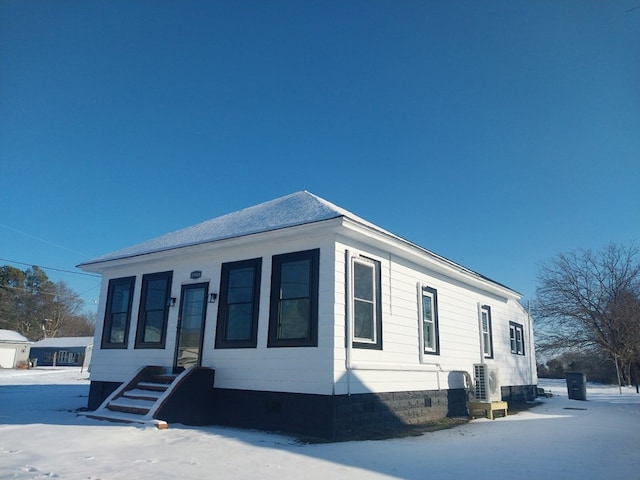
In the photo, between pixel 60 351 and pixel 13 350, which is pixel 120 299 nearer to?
pixel 13 350

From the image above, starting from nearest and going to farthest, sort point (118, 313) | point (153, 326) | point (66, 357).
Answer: point (153, 326) < point (118, 313) < point (66, 357)

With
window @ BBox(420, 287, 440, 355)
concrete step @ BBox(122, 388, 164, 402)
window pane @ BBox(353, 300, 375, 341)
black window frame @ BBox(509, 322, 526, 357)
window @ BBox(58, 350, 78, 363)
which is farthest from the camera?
window @ BBox(58, 350, 78, 363)

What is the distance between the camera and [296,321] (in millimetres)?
7832

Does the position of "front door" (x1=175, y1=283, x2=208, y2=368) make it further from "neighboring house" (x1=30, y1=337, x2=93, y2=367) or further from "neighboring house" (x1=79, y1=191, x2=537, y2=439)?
"neighboring house" (x1=30, y1=337, x2=93, y2=367)

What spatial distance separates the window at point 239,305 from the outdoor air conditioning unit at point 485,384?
6101 mm

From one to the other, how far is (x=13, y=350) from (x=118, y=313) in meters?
37.7

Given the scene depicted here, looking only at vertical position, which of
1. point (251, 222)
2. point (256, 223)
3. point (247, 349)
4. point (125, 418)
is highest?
point (251, 222)

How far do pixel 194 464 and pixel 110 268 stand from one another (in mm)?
7690

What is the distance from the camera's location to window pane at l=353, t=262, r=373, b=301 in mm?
8159

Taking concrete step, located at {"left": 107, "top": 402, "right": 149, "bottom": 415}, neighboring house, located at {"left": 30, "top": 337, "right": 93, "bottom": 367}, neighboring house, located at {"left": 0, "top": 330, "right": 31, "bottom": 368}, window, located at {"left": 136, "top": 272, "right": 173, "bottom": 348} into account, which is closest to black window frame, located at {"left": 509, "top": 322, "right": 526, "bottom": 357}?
window, located at {"left": 136, "top": 272, "right": 173, "bottom": 348}

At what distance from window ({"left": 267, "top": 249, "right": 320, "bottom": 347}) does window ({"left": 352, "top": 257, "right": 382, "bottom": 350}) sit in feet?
2.60

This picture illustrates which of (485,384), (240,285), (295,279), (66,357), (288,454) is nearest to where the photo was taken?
(288,454)

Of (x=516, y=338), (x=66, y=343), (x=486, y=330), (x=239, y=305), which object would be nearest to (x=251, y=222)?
(x=239, y=305)

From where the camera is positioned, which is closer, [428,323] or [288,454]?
[288,454]
